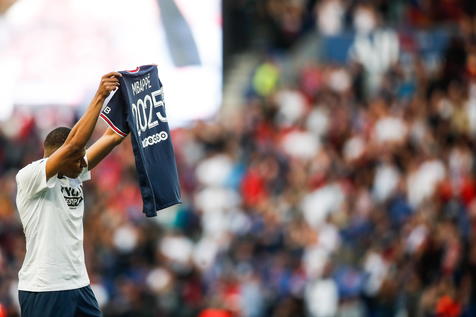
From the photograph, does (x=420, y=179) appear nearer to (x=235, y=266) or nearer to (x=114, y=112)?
(x=235, y=266)

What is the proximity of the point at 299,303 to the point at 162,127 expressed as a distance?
765 centimetres

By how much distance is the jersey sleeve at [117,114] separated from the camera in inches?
342

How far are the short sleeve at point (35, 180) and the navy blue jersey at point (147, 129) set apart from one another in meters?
0.65

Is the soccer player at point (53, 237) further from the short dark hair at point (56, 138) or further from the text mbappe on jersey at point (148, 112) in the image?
the text mbappe on jersey at point (148, 112)

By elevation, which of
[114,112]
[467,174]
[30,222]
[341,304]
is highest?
[114,112]

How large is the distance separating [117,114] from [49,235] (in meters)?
1.02

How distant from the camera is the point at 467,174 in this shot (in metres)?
16.3

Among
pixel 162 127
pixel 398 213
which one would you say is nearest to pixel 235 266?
pixel 398 213

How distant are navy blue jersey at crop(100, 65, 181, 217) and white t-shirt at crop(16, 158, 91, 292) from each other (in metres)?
0.57

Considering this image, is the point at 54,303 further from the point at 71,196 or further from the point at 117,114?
the point at 117,114

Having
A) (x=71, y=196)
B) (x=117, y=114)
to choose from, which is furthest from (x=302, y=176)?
(x=71, y=196)

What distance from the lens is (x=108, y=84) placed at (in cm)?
830

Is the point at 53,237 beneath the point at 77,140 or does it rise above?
beneath

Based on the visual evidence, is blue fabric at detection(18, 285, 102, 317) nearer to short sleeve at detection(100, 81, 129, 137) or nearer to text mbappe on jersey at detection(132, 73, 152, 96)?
short sleeve at detection(100, 81, 129, 137)
